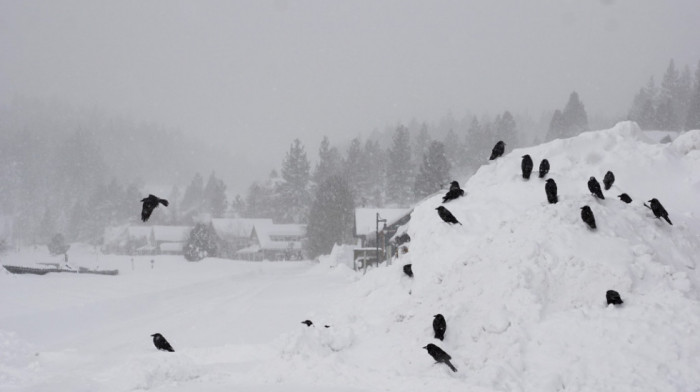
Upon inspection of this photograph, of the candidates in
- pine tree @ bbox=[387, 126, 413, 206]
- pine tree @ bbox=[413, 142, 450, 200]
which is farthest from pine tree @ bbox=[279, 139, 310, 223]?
pine tree @ bbox=[413, 142, 450, 200]

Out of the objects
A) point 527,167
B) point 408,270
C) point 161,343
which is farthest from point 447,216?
point 161,343

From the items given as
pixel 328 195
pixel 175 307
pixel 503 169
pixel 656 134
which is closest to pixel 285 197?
pixel 328 195

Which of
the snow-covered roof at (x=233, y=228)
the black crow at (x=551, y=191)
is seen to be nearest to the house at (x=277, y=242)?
the snow-covered roof at (x=233, y=228)

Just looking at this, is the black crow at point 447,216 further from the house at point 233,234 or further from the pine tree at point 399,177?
the house at point 233,234

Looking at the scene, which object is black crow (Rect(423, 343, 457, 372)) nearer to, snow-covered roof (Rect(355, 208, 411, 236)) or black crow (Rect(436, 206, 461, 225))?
black crow (Rect(436, 206, 461, 225))

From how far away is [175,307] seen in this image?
940 inches

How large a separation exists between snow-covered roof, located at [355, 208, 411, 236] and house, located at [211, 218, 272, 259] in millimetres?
46870

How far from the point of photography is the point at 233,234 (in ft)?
338

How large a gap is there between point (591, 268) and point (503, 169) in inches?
285

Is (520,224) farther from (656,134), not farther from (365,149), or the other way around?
(365,149)

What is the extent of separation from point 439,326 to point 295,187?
93809 mm

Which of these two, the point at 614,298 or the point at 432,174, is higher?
the point at 432,174

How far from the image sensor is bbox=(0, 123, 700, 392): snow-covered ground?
34.3 ft

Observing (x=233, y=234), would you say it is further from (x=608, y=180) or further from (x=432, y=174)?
(x=608, y=180)
